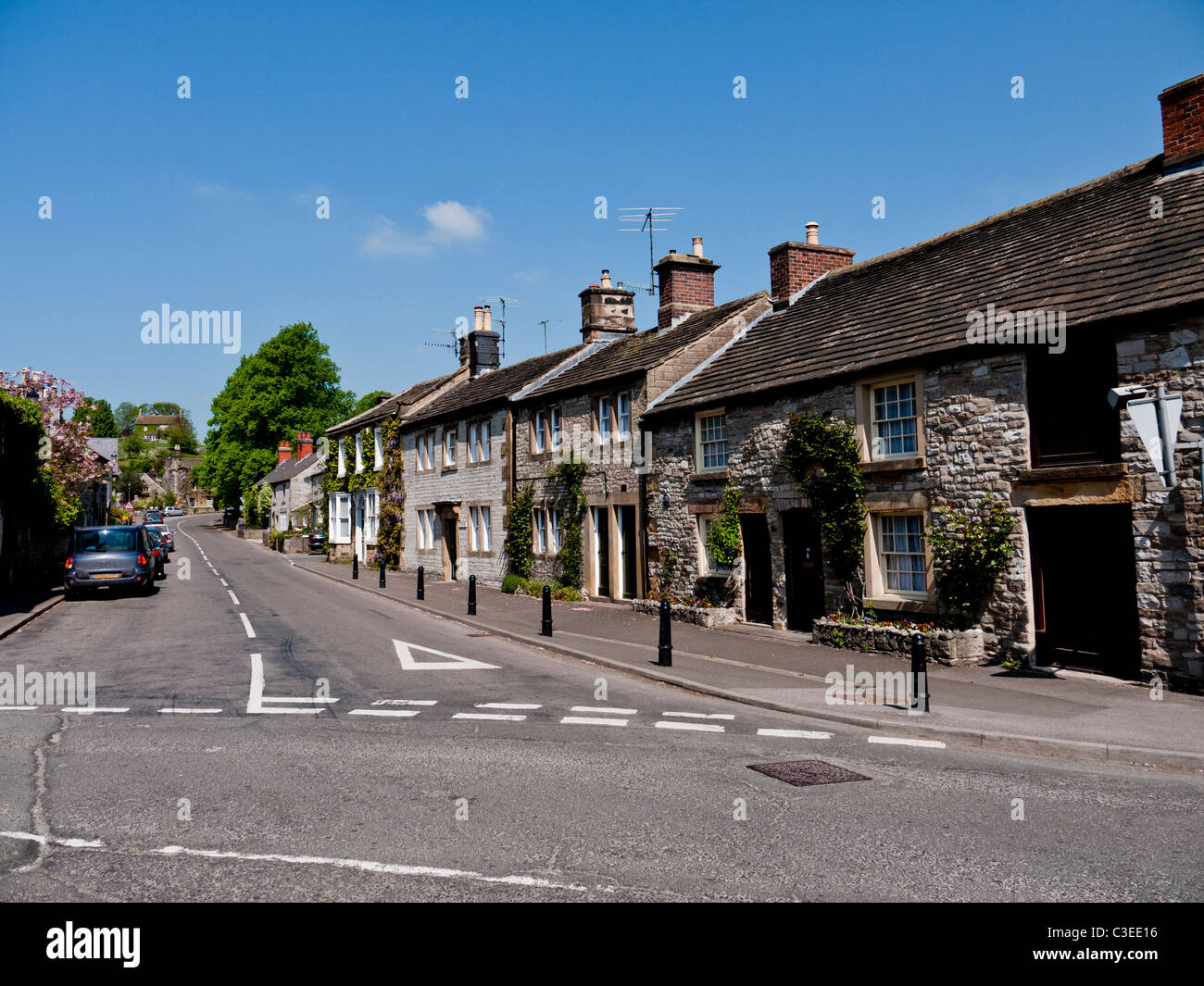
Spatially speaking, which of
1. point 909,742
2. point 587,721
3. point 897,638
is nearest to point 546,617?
point 897,638

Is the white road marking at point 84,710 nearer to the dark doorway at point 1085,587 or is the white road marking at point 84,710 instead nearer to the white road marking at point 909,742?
the white road marking at point 909,742

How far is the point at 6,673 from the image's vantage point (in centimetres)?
1246

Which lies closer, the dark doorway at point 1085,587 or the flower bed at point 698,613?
the dark doorway at point 1085,587

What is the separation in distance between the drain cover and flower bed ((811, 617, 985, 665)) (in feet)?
20.0

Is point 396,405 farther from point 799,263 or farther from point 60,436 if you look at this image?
point 799,263

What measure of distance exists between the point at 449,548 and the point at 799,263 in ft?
56.7

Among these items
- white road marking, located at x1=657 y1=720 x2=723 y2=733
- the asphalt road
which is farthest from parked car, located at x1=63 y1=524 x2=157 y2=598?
white road marking, located at x1=657 y1=720 x2=723 y2=733

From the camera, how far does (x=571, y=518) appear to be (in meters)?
24.8

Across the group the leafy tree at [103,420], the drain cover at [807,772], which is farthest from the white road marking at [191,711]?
the leafy tree at [103,420]

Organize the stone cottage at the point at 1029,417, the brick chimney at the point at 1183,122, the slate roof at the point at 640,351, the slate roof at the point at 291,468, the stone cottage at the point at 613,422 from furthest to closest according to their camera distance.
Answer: the slate roof at the point at 291,468 → the slate roof at the point at 640,351 → the stone cottage at the point at 613,422 → the brick chimney at the point at 1183,122 → the stone cottage at the point at 1029,417

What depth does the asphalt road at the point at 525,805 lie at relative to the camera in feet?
16.8

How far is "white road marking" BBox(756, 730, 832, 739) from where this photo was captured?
935 cm

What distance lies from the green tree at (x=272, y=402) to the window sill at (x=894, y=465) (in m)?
60.2

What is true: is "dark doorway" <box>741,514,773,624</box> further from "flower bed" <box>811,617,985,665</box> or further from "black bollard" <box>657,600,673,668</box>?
"black bollard" <box>657,600,673,668</box>
